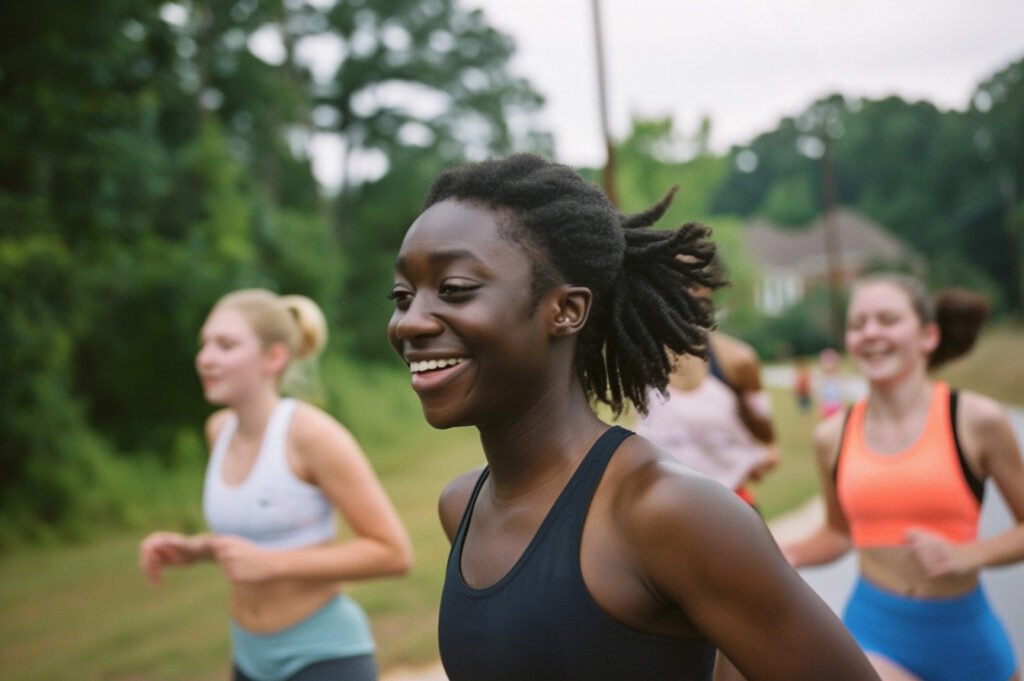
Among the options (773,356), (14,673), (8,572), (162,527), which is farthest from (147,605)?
(773,356)

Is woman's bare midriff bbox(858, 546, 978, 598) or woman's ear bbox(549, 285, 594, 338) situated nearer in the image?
woman's ear bbox(549, 285, 594, 338)

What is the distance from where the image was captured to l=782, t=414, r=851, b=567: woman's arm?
11.0 ft

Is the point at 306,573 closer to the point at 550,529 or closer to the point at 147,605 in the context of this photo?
the point at 550,529

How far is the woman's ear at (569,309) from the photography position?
173 cm

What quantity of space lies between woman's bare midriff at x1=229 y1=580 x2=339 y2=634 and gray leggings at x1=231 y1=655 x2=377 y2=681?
16cm

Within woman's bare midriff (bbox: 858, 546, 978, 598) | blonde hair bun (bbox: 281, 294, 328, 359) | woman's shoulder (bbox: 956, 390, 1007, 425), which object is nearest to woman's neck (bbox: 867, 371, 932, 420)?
woman's shoulder (bbox: 956, 390, 1007, 425)

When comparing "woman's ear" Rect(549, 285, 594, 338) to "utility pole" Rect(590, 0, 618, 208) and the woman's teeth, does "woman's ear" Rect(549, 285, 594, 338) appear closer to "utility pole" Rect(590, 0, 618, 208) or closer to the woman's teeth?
the woman's teeth

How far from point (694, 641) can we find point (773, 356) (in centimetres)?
4971

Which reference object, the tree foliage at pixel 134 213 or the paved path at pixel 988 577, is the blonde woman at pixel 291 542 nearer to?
the paved path at pixel 988 577

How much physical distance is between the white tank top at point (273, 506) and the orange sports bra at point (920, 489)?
1864 mm

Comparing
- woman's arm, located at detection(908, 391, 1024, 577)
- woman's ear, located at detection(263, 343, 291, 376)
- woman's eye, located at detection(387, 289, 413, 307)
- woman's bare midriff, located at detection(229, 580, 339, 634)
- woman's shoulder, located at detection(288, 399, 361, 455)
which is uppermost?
woman's eye, located at detection(387, 289, 413, 307)

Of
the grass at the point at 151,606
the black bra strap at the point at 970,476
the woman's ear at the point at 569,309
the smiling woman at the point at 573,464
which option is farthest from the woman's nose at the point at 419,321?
the grass at the point at 151,606

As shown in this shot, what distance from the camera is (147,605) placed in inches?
323

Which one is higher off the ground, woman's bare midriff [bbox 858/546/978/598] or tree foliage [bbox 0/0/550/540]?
tree foliage [bbox 0/0/550/540]
